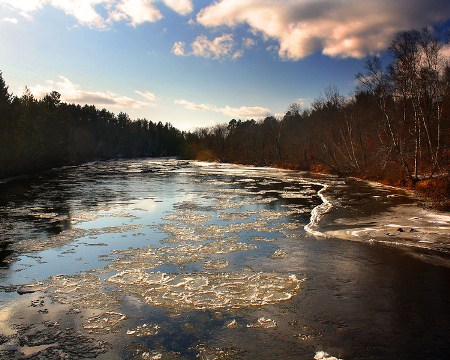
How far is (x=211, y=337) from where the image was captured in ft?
20.4

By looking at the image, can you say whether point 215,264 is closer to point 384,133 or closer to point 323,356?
point 323,356

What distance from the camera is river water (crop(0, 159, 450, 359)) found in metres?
5.96

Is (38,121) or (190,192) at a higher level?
(38,121)

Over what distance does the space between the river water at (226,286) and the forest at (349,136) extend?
33.9ft

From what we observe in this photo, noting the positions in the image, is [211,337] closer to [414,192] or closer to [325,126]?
[414,192]

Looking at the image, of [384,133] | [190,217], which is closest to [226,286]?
[190,217]

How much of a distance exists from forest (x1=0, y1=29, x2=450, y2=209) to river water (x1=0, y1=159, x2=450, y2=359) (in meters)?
10.3

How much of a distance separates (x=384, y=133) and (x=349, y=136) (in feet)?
26.8

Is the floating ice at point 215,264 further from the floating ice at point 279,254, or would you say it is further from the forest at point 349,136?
the forest at point 349,136

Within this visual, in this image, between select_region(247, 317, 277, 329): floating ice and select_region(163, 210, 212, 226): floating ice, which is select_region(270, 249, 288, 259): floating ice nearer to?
select_region(247, 317, 277, 329): floating ice

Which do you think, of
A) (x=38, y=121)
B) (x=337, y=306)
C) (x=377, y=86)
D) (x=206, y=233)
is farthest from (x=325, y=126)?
(x=337, y=306)

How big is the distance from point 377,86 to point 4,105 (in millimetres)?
45433

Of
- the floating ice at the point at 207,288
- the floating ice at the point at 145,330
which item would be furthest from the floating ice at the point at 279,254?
the floating ice at the point at 145,330

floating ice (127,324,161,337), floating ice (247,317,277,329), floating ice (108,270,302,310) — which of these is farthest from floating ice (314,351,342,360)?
floating ice (127,324,161,337)
